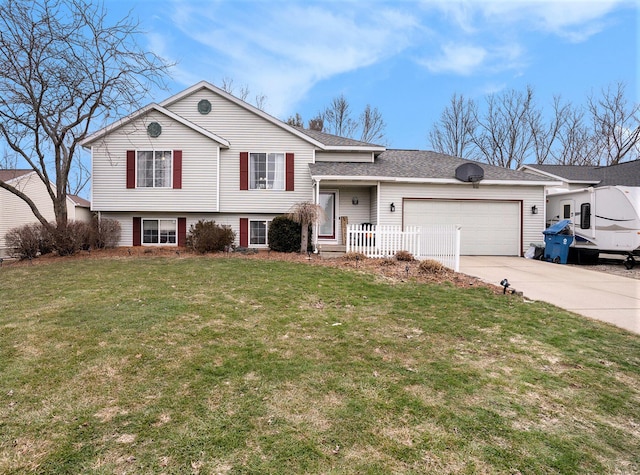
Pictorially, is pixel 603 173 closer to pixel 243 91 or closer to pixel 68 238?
pixel 243 91

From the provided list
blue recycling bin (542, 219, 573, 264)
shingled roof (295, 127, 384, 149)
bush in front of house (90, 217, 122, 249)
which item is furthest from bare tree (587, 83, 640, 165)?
bush in front of house (90, 217, 122, 249)

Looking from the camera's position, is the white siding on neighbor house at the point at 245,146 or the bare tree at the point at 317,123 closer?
the white siding on neighbor house at the point at 245,146

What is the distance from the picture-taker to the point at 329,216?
560 inches

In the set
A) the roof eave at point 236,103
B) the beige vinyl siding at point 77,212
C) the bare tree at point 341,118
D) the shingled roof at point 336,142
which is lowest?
the beige vinyl siding at point 77,212

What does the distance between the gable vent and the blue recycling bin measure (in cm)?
314

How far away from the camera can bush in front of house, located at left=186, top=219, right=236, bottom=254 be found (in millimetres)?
11805

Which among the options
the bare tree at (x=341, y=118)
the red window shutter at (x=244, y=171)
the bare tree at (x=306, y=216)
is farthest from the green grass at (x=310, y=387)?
the bare tree at (x=341, y=118)

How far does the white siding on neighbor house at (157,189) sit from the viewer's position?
44.7 feet

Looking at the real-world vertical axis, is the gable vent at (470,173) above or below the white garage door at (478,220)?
above

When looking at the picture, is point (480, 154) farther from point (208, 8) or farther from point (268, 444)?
point (268, 444)

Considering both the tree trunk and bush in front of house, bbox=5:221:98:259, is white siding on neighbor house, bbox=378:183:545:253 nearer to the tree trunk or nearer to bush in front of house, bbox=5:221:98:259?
the tree trunk

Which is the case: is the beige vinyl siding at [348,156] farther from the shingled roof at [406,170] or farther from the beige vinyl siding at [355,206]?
the beige vinyl siding at [355,206]

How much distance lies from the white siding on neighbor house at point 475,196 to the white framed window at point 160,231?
860cm

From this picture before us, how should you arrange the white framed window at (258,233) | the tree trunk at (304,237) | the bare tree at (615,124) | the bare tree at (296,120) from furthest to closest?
the bare tree at (296,120)
the bare tree at (615,124)
the white framed window at (258,233)
the tree trunk at (304,237)
